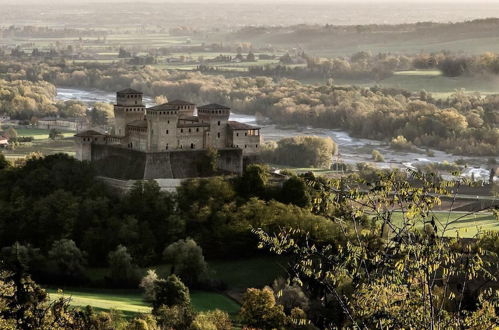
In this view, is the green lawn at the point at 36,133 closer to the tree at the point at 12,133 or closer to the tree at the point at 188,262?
the tree at the point at 12,133

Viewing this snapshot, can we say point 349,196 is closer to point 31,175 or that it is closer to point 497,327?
point 497,327

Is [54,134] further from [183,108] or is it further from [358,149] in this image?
[183,108]

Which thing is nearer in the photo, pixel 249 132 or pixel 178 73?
pixel 249 132

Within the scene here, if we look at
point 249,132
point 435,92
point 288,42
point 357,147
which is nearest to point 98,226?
point 249,132

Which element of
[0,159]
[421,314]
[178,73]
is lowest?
[178,73]

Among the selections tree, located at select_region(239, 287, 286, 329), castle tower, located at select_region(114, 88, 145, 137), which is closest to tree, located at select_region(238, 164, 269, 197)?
castle tower, located at select_region(114, 88, 145, 137)

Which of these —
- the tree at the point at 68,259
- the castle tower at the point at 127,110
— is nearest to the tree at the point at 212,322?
the tree at the point at 68,259

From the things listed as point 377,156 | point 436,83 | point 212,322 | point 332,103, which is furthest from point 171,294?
point 436,83

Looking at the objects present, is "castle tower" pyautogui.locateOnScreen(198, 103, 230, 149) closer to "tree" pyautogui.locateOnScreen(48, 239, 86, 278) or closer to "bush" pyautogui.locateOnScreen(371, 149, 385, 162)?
"tree" pyautogui.locateOnScreen(48, 239, 86, 278)
